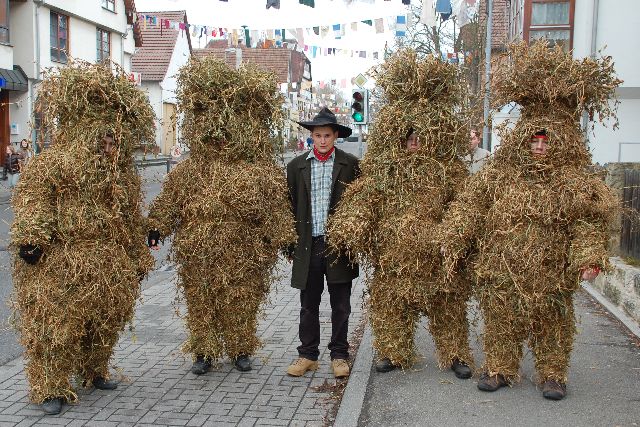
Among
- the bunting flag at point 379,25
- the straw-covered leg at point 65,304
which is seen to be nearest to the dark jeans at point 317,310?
the straw-covered leg at point 65,304

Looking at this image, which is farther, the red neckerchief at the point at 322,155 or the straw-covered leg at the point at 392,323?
the red neckerchief at the point at 322,155

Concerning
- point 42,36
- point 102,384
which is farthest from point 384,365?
point 42,36

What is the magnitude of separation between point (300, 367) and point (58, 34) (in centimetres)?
2610

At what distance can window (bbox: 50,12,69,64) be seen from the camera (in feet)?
90.7

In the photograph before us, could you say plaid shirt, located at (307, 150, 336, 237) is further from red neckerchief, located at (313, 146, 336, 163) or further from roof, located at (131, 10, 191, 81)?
roof, located at (131, 10, 191, 81)

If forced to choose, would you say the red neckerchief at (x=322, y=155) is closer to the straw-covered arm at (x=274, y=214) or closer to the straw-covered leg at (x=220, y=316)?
the straw-covered arm at (x=274, y=214)

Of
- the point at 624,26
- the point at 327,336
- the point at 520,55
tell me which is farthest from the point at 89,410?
the point at 624,26

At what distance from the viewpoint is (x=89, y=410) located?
4.83m

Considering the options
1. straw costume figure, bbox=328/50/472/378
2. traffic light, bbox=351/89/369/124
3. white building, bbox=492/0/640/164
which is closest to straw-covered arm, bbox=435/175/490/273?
straw costume figure, bbox=328/50/472/378

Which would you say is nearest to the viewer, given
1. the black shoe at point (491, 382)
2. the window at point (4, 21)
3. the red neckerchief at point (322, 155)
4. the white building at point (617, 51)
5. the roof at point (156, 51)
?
the black shoe at point (491, 382)

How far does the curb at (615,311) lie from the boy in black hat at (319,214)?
10.5 ft

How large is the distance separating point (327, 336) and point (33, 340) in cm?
306

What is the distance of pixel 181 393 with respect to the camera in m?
5.20

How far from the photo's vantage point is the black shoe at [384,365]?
5.61 m
